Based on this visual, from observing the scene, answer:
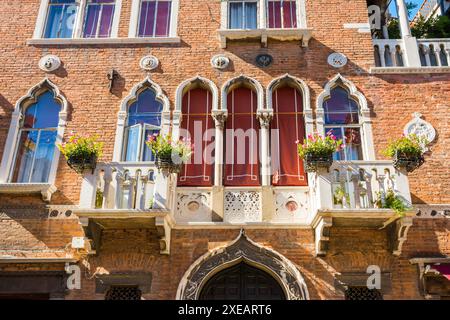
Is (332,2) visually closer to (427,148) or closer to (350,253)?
(427,148)

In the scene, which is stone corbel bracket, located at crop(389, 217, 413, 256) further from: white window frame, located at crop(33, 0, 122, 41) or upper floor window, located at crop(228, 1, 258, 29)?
white window frame, located at crop(33, 0, 122, 41)

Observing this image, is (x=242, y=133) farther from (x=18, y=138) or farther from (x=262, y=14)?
(x=18, y=138)

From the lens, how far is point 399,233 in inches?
344

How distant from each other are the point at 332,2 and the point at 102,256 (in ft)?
26.3

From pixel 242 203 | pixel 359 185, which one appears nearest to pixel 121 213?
pixel 242 203

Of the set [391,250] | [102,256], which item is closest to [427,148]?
[391,250]

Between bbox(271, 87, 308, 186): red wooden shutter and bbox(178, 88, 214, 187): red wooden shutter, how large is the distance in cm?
136

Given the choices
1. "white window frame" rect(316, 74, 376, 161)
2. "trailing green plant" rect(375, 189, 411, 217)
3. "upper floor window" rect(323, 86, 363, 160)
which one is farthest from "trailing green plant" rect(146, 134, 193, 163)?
"trailing green plant" rect(375, 189, 411, 217)

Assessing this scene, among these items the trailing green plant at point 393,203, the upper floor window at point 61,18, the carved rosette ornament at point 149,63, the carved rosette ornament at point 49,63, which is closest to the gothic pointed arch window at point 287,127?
the trailing green plant at point 393,203

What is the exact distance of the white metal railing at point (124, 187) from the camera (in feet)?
29.0

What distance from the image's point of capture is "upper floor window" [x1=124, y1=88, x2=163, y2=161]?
1036 cm

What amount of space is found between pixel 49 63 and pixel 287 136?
5.69 meters

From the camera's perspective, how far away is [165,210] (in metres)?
8.60

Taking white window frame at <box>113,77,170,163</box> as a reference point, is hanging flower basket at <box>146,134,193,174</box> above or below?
below
